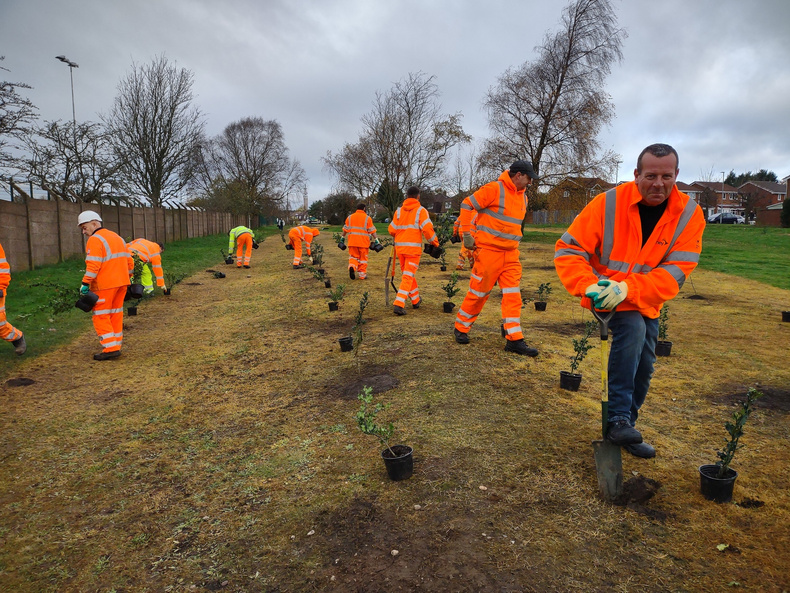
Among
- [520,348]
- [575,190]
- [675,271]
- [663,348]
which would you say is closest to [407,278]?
[520,348]

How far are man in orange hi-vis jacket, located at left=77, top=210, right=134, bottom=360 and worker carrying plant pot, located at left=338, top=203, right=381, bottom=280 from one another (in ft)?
17.6

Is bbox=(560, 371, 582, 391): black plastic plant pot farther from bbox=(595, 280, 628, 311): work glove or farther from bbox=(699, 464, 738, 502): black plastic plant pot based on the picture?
bbox=(595, 280, 628, 311): work glove

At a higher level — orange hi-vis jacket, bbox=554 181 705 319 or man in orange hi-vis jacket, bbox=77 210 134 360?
orange hi-vis jacket, bbox=554 181 705 319

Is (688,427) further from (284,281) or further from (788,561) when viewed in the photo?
(284,281)

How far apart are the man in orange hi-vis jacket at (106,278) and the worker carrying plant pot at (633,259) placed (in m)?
5.84

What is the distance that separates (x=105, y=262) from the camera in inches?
254

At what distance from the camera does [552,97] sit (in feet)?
79.0

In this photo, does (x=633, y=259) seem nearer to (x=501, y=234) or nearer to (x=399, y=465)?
(x=399, y=465)

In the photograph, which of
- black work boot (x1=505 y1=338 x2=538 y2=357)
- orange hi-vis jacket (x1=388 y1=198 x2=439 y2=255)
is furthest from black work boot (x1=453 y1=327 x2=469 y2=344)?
orange hi-vis jacket (x1=388 y1=198 x2=439 y2=255)

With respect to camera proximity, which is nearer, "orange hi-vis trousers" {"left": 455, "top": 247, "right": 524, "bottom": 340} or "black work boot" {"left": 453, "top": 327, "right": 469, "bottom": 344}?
"orange hi-vis trousers" {"left": 455, "top": 247, "right": 524, "bottom": 340}

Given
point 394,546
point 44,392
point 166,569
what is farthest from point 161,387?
point 394,546

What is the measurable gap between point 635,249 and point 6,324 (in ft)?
24.1

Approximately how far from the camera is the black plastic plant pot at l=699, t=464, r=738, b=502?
8.90 feet

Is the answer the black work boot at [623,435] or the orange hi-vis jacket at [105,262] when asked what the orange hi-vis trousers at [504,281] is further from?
the orange hi-vis jacket at [105,262]
